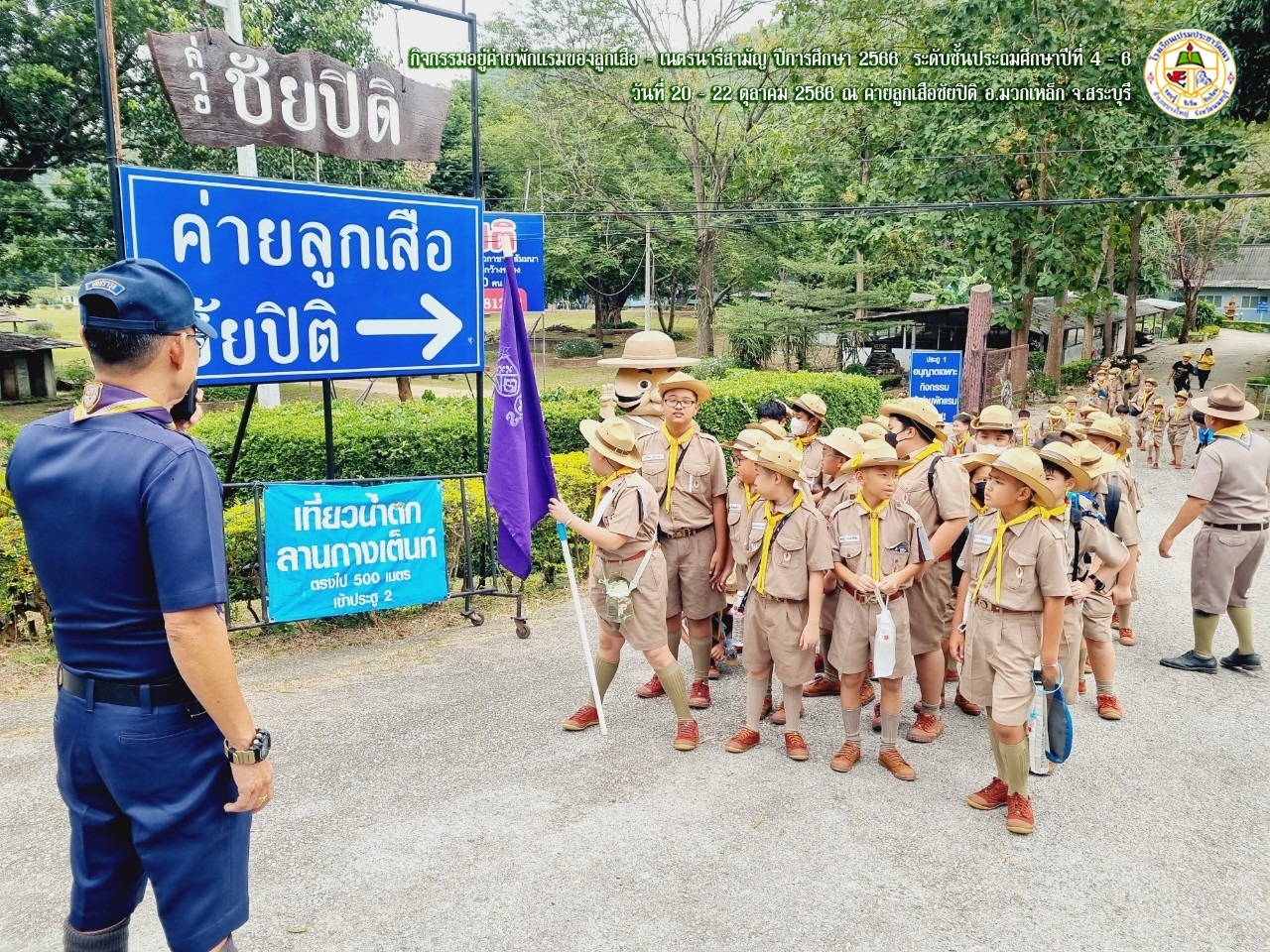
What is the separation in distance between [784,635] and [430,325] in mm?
3647

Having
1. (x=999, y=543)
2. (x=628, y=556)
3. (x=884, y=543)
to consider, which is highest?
(x=999, y=543)

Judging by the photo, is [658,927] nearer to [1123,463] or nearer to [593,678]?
[593,678]

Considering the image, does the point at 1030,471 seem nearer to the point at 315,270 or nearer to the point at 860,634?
the point at 860,634

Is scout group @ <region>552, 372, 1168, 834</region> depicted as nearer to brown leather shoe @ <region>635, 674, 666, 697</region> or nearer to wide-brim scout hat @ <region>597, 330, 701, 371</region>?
brown leather shoe @ <region>635, 674, 666, 697</region>

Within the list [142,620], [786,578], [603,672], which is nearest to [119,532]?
[142,620]

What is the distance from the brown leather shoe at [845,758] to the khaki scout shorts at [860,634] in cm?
42

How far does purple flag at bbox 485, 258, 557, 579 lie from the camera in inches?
210

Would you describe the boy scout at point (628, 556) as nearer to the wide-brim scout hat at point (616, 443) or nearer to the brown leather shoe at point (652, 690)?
the wide-brim scout hat at point (616, 443)

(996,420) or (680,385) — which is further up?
(680,385)

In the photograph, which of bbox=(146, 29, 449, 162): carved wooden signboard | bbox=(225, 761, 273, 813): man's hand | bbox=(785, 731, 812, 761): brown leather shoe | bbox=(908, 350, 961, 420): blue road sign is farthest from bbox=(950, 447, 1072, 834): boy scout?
bbox=(908, 350, 961, 420): blue road sign

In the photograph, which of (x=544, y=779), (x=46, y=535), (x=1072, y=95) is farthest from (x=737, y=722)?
(x=1072, y=95)

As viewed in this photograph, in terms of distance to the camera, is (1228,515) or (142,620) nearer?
(142,620)

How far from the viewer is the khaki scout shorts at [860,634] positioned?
482cm

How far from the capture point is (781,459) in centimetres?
464
